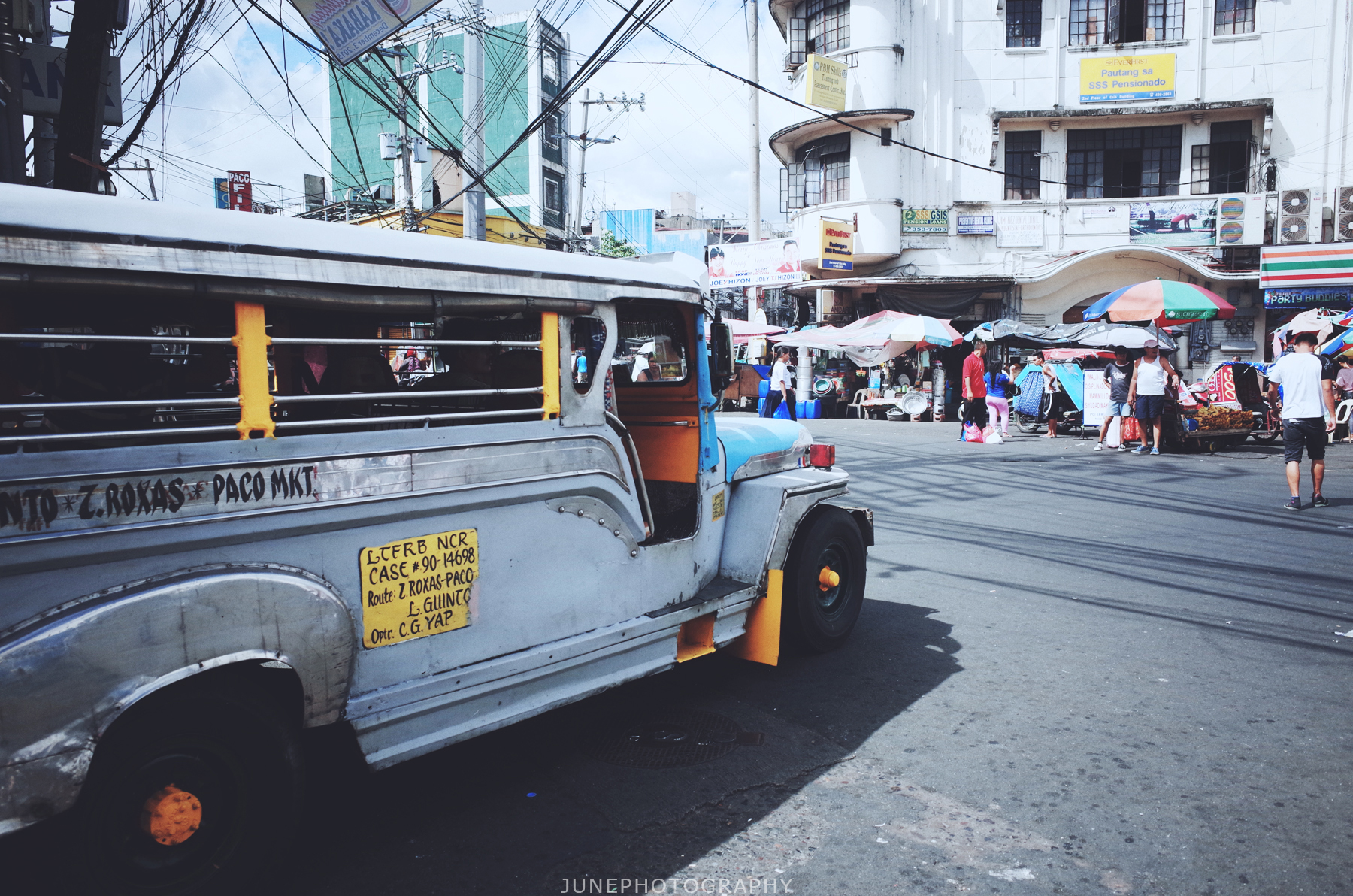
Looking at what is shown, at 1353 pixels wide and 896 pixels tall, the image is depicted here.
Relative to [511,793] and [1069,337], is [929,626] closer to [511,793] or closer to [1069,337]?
[511,793]

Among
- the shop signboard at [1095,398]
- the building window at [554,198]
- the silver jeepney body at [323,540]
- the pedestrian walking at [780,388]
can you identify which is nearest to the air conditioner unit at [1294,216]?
the shop signboard at [1095,398]

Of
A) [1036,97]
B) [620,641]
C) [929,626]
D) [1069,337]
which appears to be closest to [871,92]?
[1036,97]

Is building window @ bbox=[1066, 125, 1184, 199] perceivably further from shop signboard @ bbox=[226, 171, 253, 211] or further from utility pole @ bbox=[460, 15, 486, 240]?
shop signboard @ bbox=[226, 171, 253, 211]

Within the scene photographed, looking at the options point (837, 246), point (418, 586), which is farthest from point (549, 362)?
point (837, 246)

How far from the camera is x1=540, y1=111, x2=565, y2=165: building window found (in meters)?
37.6

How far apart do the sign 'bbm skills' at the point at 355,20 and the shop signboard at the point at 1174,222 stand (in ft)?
71.8

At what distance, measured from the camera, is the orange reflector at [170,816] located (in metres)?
2.46

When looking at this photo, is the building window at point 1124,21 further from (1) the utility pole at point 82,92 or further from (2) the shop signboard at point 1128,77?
(1) the utility pole at point 82,92

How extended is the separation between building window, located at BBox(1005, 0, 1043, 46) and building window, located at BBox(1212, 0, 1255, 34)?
4.42 metres

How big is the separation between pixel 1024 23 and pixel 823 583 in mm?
24228

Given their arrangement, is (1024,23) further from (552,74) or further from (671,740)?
(671,740)

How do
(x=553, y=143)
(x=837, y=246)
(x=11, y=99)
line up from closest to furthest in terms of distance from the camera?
(x=11, y=99) → (x=837, y=246) → (x=553, y=143)

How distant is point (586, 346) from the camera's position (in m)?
3.79

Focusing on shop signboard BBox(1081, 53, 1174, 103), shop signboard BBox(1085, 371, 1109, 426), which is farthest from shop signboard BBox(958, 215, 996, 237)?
shop signboard BBox(1085, 371, 1109, 426)
